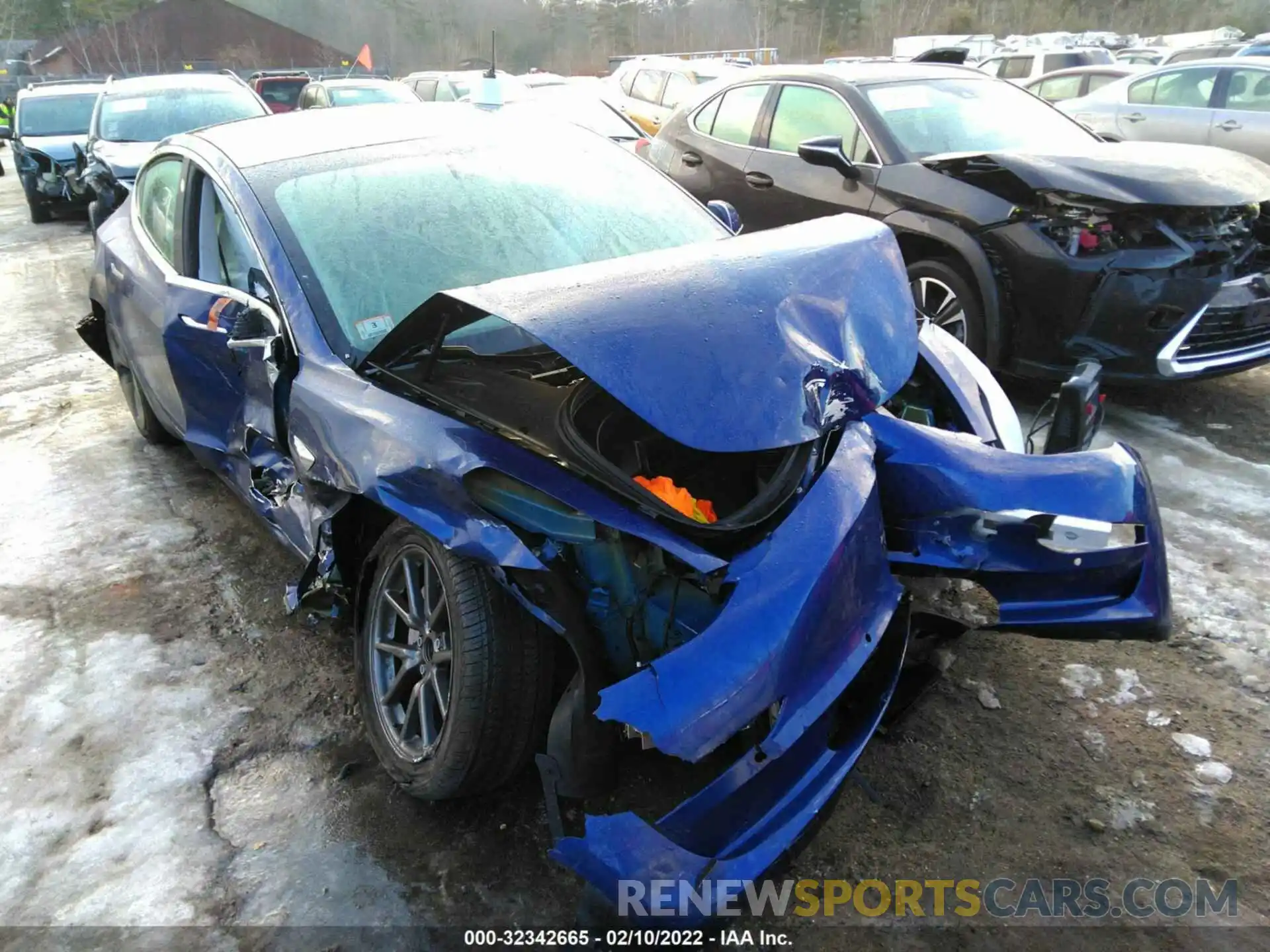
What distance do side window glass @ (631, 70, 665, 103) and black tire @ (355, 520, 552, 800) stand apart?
12191 millimetres

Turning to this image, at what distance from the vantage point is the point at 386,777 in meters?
2.49

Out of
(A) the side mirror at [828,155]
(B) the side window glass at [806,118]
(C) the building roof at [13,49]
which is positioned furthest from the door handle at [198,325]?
(C) the building roof at [13,49]

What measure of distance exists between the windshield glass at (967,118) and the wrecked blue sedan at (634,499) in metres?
2.71

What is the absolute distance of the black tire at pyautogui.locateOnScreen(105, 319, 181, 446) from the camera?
460 cm

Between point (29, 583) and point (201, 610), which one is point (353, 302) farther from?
point (29, 583)

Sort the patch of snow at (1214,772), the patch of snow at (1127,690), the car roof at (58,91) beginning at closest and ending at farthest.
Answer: the patch of snow at (1214,772)
the patch of snow at (1127,690)
the car roof at (58,91)

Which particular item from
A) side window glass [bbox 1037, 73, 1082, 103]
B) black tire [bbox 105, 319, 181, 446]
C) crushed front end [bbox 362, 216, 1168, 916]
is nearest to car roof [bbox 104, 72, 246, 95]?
black tire [bbox 105, 319, 181, 446]

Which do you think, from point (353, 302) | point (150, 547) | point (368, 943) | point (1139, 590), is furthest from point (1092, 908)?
point (150, 547)

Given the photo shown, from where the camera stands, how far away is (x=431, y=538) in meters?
2.22

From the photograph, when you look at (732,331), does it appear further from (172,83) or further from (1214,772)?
(172,83)

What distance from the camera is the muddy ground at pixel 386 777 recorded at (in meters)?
2.11

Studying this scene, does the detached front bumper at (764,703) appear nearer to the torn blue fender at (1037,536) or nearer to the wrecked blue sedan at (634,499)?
the wrecked blue sedan at (634,499)

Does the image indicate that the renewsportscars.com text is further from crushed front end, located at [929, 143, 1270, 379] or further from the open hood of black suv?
the open hood of black suv

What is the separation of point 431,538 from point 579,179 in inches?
66.2
